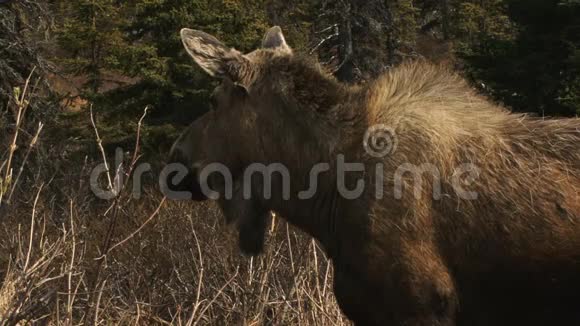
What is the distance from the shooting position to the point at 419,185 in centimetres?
473

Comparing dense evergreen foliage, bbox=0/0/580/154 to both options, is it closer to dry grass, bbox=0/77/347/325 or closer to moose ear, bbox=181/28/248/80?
dry grass, bbox=0/77/347/325

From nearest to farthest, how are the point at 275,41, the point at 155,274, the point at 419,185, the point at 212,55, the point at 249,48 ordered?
the point at 419,185, the point at 212,55, the point at 275,41, the point at 155,274, the point at 249,48

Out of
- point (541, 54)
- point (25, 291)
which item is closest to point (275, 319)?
point (25, 291)

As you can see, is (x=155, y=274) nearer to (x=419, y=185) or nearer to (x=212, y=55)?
(x=212, y=55)

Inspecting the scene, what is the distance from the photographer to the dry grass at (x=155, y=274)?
4.79 meters

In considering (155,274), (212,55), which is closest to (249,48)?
(155,274)

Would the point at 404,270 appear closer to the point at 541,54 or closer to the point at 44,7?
the point at 541,54

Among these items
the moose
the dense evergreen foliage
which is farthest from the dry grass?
the dense evergreen foliage

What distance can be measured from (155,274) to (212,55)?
14.2ft

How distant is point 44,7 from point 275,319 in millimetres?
14916

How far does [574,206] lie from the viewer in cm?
453

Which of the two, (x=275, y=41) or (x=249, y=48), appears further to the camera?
(x=249, y=48)

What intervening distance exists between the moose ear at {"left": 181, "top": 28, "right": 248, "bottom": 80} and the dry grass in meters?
0.92

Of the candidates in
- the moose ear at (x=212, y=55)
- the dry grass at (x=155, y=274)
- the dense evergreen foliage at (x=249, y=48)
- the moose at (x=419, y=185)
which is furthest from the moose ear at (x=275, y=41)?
the dense evergreen foliage at (x=249, y=48)
